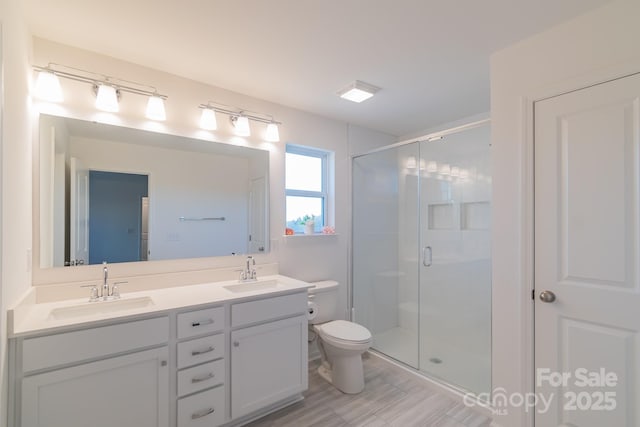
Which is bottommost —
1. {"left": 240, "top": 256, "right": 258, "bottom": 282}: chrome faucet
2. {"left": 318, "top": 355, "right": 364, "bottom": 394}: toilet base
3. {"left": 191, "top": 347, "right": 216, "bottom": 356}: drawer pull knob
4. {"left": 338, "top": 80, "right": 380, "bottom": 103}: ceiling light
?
{"left": 318, "top": 355, "right": 364, "bottom": 394}: toilet base

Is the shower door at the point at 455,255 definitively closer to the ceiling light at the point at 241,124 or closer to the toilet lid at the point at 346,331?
the toilet lid at the point at 346,331

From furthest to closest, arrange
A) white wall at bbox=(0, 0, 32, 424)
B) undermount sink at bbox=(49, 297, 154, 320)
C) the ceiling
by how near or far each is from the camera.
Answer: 1. undermount sink at bbox=(49, 297, 154, 320)
2. the ceiling
3. white wall at bbox=(0, 0, 32, 424)

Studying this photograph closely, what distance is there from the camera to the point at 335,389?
2367 mm

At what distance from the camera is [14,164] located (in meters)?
1.35

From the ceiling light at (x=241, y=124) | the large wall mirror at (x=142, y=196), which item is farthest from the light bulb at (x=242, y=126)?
the large wall mirror at (x=142, y=196)

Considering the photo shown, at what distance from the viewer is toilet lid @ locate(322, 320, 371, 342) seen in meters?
2.30

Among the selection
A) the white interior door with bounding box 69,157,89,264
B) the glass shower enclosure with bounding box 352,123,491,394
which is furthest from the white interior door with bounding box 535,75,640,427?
the white interior door with bounding box 69,157,89,264

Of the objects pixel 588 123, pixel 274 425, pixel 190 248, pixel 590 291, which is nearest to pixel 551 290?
pixel 590 291

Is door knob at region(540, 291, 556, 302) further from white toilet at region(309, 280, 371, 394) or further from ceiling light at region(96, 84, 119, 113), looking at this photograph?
ceiling light at region(96, 84, 119, 113)

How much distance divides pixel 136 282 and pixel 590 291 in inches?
107

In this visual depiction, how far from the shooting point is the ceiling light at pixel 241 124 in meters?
2.42

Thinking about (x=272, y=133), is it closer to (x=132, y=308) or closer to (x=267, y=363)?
(x=132, y=308)

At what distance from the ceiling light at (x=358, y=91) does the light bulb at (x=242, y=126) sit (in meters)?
0.82

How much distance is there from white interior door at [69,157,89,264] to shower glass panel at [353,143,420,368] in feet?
7.75
